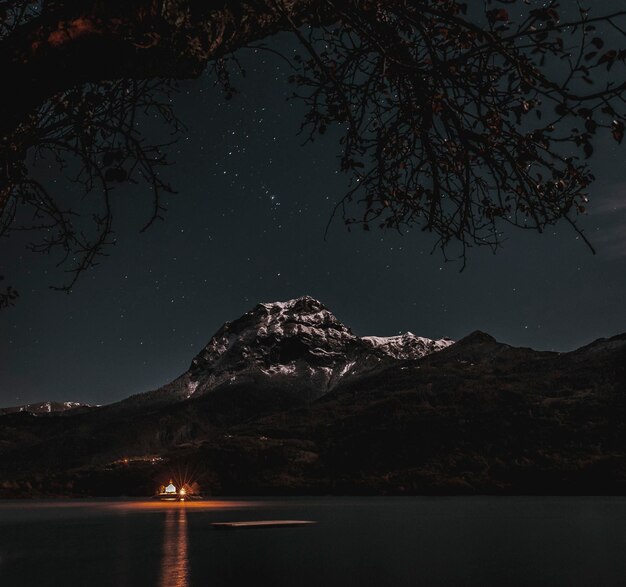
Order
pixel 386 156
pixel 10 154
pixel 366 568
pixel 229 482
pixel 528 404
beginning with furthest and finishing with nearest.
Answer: pixel 528 404 → pixel 229 482 → pixel 366 568 → pixel 386 156 → pixel 10 154

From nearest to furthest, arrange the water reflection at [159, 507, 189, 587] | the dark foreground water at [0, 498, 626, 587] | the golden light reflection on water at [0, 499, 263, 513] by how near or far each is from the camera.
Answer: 1. the water reflection at [159, 507, 189, 587]
2. the dark foreground water at [0, 498, 626, 587]
3. the golden light reflection on water at [0, 499, 263, 513]

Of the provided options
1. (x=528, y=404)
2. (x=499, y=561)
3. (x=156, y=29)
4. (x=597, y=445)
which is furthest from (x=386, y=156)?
(x=528, y=404)

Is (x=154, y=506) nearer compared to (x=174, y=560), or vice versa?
(x=174, y=560)

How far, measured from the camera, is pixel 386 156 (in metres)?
8.46

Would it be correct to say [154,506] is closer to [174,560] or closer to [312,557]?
[174,560]

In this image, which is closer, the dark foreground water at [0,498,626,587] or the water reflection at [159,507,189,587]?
the water reflection at [159,507,189,587]

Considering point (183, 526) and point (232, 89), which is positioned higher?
point (232, 89)

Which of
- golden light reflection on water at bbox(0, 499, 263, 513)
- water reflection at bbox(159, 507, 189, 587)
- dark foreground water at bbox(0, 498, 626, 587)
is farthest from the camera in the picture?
golden light reflection on water at bbox(0, 499, 263, 513)

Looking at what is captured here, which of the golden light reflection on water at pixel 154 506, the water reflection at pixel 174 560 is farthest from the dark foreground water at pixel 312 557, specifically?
the golden light reflection on water at pixel 154 506

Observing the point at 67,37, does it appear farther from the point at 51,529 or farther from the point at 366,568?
the point at 51,529

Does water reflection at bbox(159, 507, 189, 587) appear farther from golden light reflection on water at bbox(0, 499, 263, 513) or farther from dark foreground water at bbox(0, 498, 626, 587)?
golden light reflection on water at bbox(0, 499, 263, 513)

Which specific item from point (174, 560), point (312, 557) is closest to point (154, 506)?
point (174, 560)

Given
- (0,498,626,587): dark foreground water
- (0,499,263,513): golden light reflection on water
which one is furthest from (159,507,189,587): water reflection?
(0,499,263,513): golden light reflection on water

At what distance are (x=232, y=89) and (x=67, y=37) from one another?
4.22 meters
